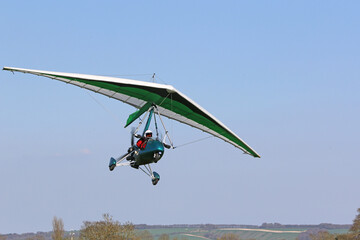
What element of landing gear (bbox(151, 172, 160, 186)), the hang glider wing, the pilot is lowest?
landing gear (bbox(151, 172, 160, 186))

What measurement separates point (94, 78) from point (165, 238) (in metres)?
158

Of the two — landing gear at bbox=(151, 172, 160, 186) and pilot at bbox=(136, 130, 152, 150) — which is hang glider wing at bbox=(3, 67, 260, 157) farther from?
landing gear at bbox=(151, 172, 160, 186)

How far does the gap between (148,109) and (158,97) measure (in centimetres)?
81

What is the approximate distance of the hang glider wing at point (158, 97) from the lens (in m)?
27.2

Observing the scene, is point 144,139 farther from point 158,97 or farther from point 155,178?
point 158,97

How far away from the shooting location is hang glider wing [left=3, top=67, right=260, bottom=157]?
89.2ft

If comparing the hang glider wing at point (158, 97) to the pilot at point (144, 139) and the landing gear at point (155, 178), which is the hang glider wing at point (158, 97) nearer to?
the pilot at point (144, 139)

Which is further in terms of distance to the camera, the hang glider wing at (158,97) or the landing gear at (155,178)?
the landing gear at (155,178)

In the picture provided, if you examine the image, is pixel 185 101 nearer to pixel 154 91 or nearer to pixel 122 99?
pixel 154 91

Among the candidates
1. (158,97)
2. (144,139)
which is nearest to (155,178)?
(144,139)

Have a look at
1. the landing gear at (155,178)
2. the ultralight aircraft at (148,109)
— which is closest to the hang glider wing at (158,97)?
the ultralight aircraft at (148,109)

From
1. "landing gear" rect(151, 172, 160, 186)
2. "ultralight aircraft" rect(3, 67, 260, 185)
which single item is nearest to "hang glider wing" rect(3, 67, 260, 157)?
"ultralight aircraft" rect(3, 67, 260, 185)

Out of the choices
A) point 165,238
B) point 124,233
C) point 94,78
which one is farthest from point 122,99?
point 165,238

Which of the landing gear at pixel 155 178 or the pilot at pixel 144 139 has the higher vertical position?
the pilot at pixel 144 139
